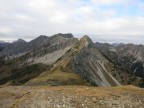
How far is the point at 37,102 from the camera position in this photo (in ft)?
147

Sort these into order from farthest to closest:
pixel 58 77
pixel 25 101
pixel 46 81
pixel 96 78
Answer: pixel 96 78
pixel 58 77
pixel 46 81
pixel 25 101

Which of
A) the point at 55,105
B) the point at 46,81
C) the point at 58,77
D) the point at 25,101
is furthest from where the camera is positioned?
the point at 58,77

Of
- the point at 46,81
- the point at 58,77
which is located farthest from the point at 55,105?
the point at 58,77

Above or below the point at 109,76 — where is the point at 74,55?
above

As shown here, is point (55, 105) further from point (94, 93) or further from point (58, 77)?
point (58, 77)

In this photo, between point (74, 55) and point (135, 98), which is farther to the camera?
point (74, 55)

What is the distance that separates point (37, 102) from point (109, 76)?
155m

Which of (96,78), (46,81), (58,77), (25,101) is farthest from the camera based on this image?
(96,78)

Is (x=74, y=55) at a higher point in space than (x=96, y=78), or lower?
higher

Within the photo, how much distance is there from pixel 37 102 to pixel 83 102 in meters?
6.36

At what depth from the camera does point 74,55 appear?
19250 cm

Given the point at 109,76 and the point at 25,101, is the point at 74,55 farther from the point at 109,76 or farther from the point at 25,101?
the point at 25,101

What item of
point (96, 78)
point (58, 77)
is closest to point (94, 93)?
point (58, 77)

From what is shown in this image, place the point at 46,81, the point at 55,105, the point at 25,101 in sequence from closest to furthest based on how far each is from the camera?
the point at 55,105
the point at 25,101
the point at 46,81
